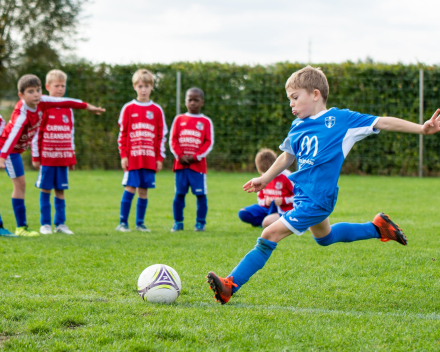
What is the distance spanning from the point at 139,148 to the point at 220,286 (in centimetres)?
388

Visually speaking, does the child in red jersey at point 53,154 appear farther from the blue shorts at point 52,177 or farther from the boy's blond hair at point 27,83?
the boy's blond hair at point 27,83

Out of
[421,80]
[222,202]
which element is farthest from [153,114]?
[421,80]

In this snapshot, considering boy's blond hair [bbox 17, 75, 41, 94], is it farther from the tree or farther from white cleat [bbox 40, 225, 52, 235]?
the tree

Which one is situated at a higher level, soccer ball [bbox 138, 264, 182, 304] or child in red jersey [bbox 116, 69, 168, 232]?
child in red jersey [bbox 116, 69, 168, 232]

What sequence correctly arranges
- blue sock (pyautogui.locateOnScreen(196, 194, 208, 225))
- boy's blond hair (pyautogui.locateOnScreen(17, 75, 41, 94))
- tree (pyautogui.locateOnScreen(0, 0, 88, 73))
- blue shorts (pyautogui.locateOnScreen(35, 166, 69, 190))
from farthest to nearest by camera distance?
tree (pyautogui.locateOnScreen(0, 0, 88, 73))
blue sock (pyautogui.locateOnScreen(196, 194, 208, 225))
blue shorts (pyautogui.locateOnScreen(35, 166, 69, 190))
boy's blond hair (pyautogui.locateOnScreen(17, 75, 41, 94))

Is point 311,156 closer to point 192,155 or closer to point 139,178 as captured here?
point 192,155

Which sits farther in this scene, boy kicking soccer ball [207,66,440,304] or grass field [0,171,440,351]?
boy kicking soccer ball [207,66,440,304]

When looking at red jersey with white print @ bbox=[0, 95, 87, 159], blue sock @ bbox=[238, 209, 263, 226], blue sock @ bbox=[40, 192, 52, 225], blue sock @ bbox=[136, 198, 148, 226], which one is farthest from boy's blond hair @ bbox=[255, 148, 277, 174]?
blue sock @ bbox=[40, 192, 52, 225]

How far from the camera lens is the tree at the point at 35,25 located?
18.5 meters

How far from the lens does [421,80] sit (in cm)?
1424

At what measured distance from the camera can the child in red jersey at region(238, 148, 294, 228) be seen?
273 inches

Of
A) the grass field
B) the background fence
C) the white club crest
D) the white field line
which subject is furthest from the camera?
the background fence

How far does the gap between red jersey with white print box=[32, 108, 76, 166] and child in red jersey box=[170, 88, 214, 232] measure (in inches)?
57.0

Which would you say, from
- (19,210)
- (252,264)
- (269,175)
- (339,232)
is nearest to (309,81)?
(269,175)
